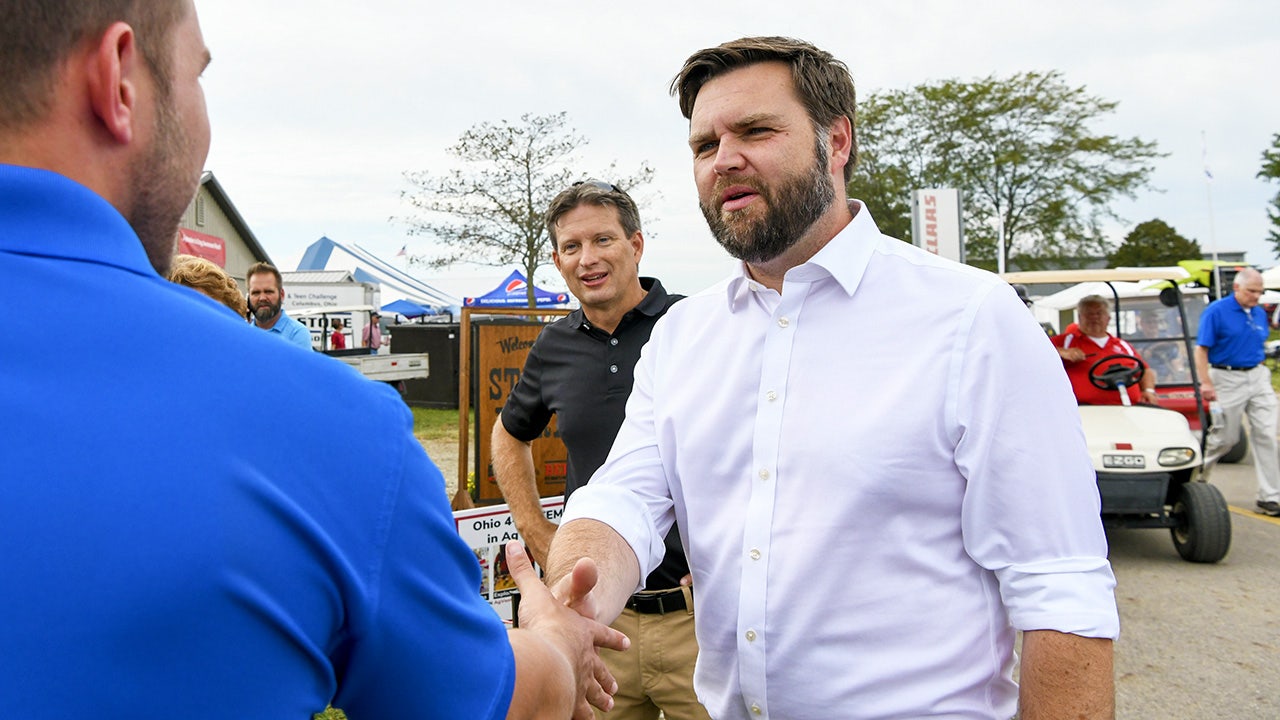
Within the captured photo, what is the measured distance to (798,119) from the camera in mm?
2098

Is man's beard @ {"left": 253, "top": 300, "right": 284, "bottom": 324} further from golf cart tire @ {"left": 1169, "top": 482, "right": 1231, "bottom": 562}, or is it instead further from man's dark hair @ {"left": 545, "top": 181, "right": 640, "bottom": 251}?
golf cart tire @ {"left": 1169, "top": 482, "right": 1231, "bottom": 562}

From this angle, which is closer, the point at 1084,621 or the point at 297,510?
the point at 297,510

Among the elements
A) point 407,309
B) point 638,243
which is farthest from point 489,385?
point 407,309

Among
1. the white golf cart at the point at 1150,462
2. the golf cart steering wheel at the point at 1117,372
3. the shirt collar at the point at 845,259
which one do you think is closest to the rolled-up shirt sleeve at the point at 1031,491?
the shirt collar at the point at 845,259

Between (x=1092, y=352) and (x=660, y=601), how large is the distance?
6.21 m

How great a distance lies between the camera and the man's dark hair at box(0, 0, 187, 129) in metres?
0.81

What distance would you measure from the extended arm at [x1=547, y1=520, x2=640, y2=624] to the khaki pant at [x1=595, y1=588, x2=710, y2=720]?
1.14m

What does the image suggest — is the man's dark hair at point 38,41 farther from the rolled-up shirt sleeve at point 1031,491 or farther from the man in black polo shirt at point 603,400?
the man in black polo shirt at point 603,400

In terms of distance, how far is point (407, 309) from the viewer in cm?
3988

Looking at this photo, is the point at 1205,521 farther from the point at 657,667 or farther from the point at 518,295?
the point at 518,295

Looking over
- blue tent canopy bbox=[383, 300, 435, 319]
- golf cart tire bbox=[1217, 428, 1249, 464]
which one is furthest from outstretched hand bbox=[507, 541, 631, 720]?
blue tent canopy bbox=[383, 300, 435, 319]

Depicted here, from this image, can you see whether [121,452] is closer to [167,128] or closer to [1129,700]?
[167,128]

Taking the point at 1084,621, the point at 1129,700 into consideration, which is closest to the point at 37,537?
the point at 1084,621

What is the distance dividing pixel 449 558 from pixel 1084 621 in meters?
1.15
